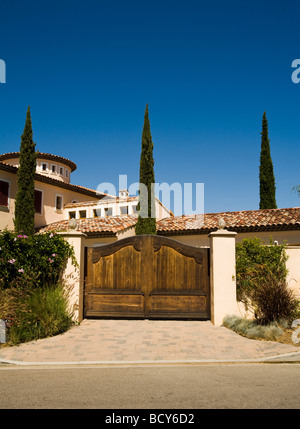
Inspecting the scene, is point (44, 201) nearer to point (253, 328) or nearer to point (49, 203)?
point (49, 203)

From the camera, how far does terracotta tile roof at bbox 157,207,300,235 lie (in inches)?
774

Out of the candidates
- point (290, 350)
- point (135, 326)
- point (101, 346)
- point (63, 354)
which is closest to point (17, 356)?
point (63, 354)

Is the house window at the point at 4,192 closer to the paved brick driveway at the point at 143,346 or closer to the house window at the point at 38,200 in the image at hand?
the house window at the point at 38,200

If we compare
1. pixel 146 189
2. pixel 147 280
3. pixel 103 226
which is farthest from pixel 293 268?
pixel 103 226

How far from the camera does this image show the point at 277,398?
14.1ft

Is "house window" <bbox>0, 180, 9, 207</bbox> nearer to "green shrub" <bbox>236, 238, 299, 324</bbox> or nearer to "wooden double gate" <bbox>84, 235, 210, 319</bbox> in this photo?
"wooden double gate" <bbox>84, 235, 210, 319</bbox>

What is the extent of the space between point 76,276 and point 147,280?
1.91m

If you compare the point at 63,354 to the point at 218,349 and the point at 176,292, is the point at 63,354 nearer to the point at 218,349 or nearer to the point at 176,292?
the point at 218,349

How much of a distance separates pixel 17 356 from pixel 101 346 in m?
1.60

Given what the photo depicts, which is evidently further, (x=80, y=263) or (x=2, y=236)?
(x=80, y=263)

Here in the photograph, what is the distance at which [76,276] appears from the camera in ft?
30.5

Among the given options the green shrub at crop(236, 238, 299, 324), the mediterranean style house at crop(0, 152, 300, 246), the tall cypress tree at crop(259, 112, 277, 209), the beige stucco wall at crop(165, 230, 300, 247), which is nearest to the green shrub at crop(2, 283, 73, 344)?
the green shrub at crop(236, 238, 299, 324)

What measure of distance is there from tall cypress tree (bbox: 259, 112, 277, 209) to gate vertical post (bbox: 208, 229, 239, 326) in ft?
57.8
